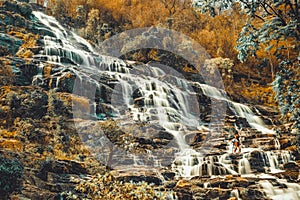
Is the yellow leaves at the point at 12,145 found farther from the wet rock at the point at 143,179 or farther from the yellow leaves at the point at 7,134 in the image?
the wet rock at the point at 143,179

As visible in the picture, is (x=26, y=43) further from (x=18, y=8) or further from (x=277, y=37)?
(x=277, y=37)

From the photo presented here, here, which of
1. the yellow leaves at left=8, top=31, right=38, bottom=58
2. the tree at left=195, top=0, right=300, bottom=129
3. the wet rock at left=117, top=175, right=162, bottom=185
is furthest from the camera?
the yellow leaves at left=8, top=31, right=38, bottom=58

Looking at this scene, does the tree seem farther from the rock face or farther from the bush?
the bush

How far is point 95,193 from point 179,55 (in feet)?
72.1

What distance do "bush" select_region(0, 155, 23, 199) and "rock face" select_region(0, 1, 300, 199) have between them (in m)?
0.28

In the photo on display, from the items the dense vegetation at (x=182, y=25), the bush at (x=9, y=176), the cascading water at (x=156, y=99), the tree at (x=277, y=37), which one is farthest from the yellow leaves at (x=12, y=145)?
the dense vegetation at (x=182, y=25)

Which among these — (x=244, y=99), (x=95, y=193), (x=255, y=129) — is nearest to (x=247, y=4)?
(x=95, y=193)

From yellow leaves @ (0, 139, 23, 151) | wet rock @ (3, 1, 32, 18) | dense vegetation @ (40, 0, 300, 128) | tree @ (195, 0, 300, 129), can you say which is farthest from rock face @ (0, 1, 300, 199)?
dense vegetation @ (40, 0, 300, 128)

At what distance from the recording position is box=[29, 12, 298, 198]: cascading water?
37.4 ft

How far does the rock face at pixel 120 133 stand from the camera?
9.62 m

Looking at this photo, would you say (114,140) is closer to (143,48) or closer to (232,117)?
(232,117)

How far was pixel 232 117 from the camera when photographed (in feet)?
58.4

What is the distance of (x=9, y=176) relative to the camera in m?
7.14

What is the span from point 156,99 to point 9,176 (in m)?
9.78
